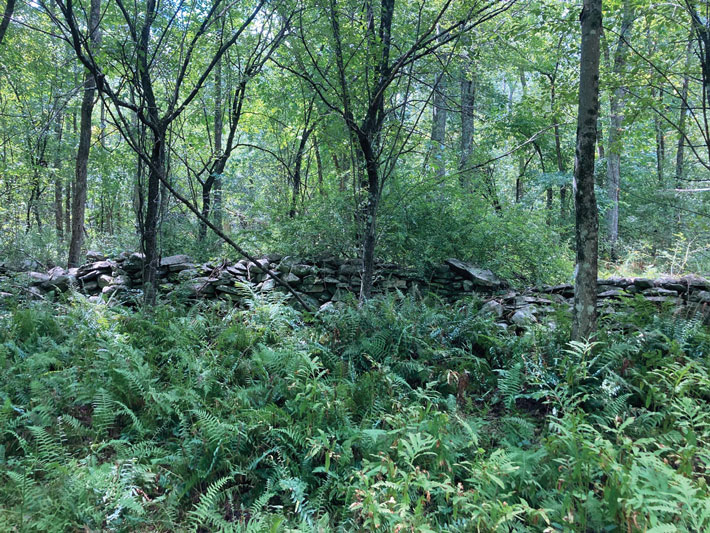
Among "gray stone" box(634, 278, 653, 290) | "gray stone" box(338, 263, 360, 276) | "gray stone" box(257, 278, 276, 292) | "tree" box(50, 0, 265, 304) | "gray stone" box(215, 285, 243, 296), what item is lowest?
"gray stone" box(215, 285, 243, 296)

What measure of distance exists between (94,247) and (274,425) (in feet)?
30.8

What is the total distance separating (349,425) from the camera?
278 centimetres

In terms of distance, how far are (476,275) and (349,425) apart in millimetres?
3820

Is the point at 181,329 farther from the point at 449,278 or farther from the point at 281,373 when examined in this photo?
the point at 449,278

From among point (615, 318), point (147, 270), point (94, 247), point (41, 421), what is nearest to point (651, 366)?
point (615, 318)

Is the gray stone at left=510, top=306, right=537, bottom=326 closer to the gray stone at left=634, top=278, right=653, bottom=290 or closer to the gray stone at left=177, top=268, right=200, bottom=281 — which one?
the gray stone at left=634, top=278, right=653, bottom=290

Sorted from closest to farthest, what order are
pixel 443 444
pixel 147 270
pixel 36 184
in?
pixel 443 444 < pixel 147 270 < pixel 36 184

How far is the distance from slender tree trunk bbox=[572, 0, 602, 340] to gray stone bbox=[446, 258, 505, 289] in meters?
2.33

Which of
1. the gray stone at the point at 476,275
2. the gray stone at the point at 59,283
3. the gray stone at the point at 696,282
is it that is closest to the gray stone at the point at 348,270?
the gray stone at the point at 476,275

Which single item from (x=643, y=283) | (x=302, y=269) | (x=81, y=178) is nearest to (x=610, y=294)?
(x=643, y=283)

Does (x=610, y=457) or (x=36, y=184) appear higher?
(x=36, y=184)

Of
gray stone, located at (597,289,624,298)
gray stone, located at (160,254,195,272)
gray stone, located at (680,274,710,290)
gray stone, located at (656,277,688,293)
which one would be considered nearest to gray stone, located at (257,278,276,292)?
gray stone, located at (160,254,195,272)

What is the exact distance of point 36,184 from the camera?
11859 mm

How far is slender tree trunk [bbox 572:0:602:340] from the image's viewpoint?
135 inches
